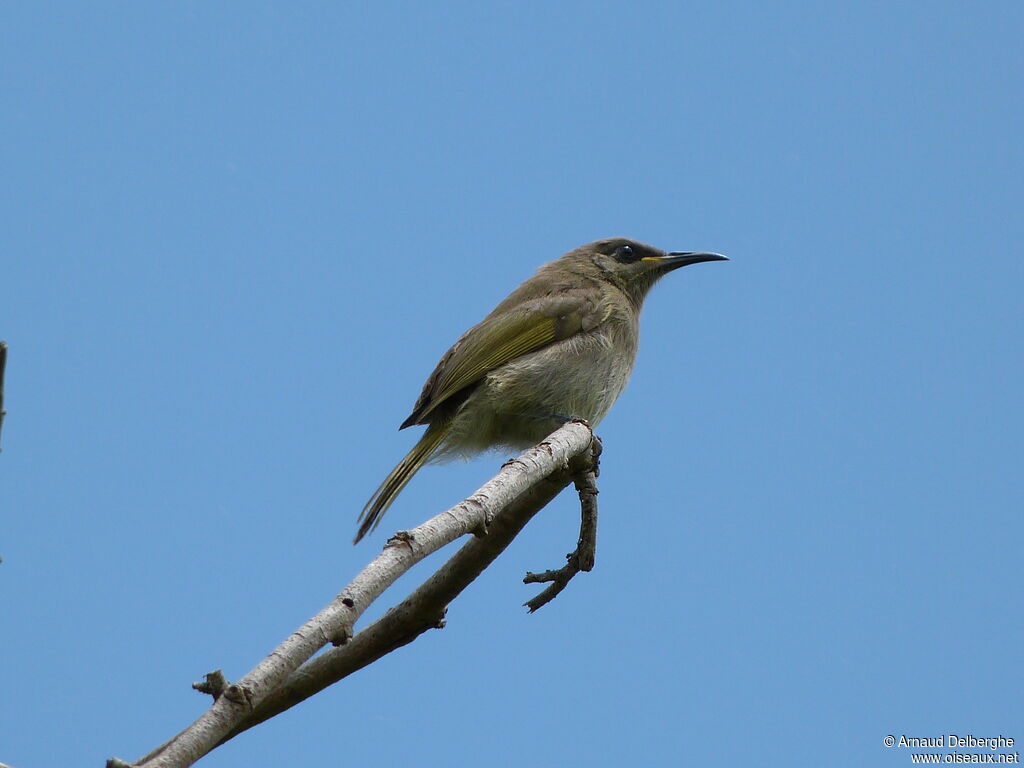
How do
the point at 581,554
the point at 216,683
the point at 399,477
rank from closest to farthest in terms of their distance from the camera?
1. the point at 216,683
2. the point at 581,554
3. the point at 399,477

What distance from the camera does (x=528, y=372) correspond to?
6305 millimetres

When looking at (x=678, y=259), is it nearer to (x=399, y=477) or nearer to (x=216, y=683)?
(x=399, y=477)

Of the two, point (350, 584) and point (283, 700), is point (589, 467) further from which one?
point (350, 584)

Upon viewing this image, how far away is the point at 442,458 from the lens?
20.6 ft

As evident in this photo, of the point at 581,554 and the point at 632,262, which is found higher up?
the point at 632,262

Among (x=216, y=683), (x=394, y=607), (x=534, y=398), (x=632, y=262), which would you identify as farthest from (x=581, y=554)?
(x=632, y=262)

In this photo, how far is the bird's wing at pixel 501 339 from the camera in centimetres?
639

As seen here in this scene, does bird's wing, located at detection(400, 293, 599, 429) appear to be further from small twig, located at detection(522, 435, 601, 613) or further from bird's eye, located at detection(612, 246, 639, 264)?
small twig, located at detection(522, 435, 601, 613)

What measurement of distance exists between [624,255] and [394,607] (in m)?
4.11

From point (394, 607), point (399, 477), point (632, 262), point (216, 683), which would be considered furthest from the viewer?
point (632, 262)

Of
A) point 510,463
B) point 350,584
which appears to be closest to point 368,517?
point 510,463

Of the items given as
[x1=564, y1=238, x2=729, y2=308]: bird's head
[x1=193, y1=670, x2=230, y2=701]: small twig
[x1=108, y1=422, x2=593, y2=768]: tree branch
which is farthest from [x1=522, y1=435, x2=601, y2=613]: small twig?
[x1=564, y1=238, x2=729, y2=308]: bird's head

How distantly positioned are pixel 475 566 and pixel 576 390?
7.10 feet

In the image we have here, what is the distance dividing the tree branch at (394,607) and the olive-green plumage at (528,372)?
48.3 inches
